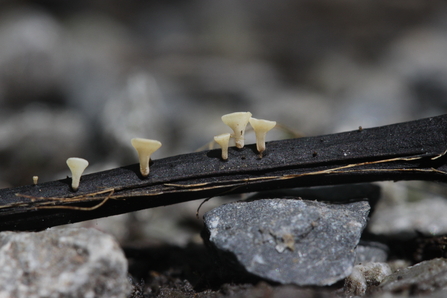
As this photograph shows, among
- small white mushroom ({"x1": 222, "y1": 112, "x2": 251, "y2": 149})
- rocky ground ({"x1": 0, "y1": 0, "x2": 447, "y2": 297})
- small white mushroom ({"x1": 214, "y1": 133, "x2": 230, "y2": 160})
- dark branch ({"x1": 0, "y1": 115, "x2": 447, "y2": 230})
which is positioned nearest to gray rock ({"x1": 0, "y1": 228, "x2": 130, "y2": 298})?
rocky ground ({"x1": 0, "y1": 0, "x2": 447, "y2": 297})

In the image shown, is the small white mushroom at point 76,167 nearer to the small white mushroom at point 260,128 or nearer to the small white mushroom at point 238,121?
the small white mushroom at point 238,121

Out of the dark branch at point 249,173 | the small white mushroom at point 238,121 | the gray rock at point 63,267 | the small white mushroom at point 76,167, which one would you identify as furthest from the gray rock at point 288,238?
the small white mushroom at point 76,167

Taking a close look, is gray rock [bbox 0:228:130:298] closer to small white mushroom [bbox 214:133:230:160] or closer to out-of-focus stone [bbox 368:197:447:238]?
small white mushroom [bbox 214:133:230:160]

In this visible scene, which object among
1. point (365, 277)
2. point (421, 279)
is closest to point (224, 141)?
point (365, 277)

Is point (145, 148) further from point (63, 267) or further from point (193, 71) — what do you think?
point (193, 71)

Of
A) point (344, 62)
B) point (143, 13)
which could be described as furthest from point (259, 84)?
point (143, 13)

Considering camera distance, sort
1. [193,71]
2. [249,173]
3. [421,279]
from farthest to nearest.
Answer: [193,71]
[249,173]
[421,279]
